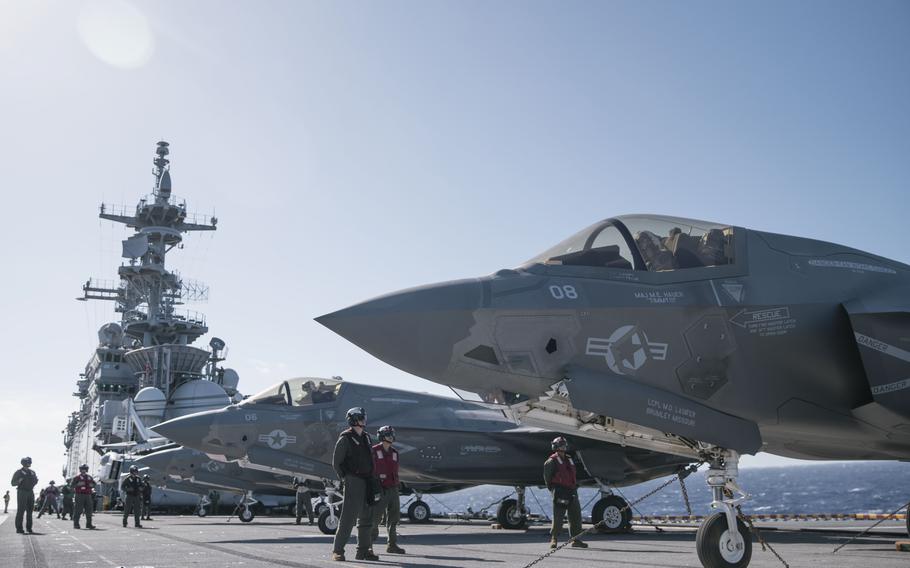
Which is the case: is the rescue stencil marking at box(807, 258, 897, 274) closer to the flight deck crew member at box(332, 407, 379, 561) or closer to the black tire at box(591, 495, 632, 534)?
the flight deck crew member at box(332, 407, 379, 561)

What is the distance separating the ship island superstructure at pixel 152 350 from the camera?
45094mm

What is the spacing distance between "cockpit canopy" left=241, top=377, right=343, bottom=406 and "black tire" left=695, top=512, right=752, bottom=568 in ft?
40.1

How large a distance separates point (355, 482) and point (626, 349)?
125 inches

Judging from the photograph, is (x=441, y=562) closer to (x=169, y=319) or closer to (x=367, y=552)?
(x=367, y=552)

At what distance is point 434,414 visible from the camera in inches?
698

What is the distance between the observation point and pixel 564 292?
7148 millimetres

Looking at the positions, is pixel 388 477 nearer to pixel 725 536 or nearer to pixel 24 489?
pixel 725 536

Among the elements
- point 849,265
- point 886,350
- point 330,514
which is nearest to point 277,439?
point 330,514

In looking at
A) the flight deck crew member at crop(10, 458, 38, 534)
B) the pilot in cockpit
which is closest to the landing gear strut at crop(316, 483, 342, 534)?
the flight deck crew member at crop(10, 458, 38, 534)

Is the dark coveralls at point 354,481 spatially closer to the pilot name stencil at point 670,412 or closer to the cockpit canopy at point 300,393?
the pilot name stencil at point 670,412

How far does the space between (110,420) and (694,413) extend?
4692cm

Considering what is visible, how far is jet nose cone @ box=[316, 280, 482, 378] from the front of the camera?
653 centimetres

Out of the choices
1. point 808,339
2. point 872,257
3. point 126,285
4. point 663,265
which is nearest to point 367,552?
point 663,265

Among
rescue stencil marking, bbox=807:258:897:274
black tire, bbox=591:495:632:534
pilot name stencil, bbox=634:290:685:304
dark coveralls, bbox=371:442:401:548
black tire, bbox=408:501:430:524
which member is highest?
rescue stencil marking, bbox=807:258:897:274
